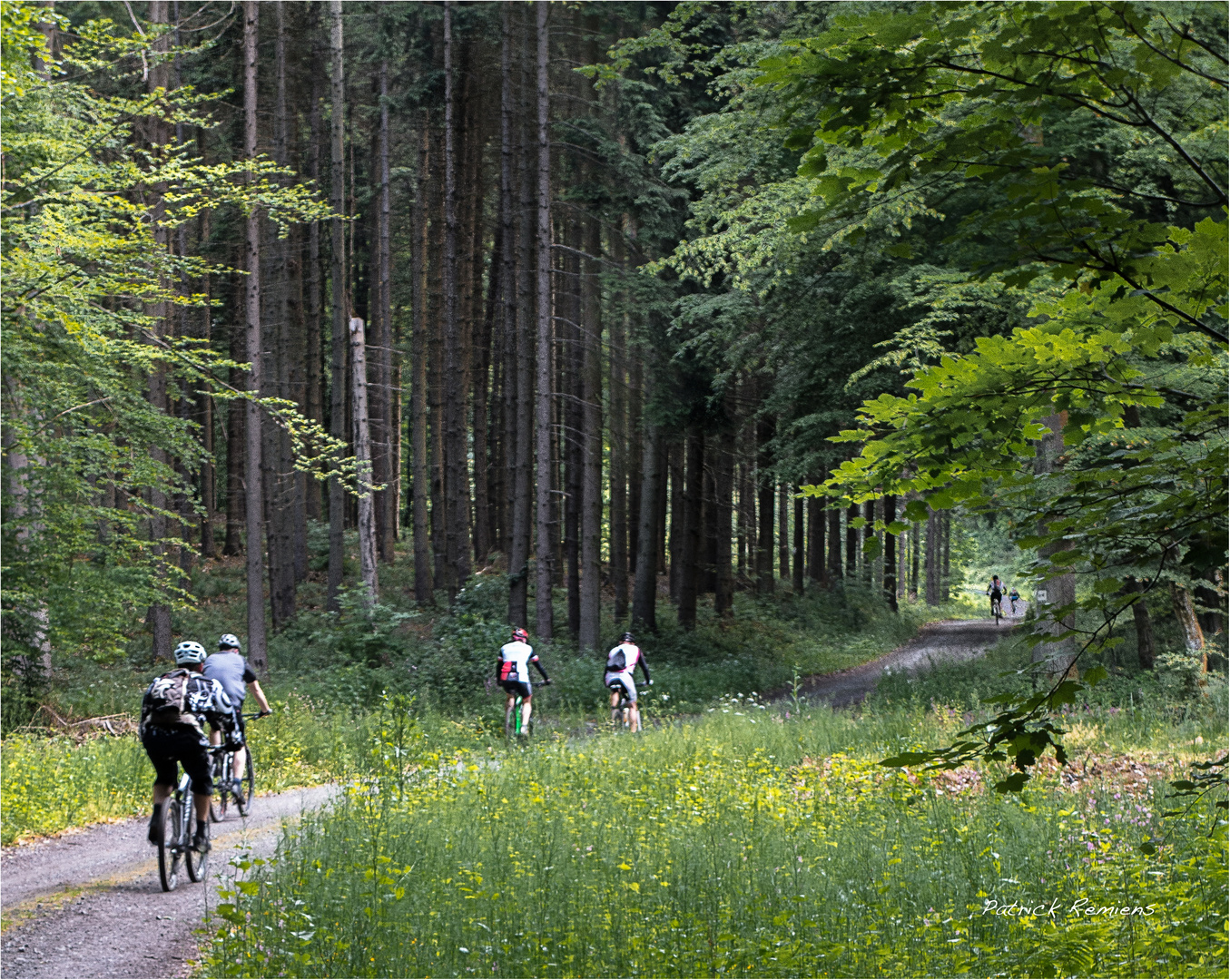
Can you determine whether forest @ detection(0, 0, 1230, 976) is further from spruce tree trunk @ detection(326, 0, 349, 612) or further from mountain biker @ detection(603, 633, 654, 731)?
mountain biker @ detection(603, 633, 654, 731)

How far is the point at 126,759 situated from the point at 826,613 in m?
27.8

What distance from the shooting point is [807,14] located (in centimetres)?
1497

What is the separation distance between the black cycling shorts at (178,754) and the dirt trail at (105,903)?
729 mm

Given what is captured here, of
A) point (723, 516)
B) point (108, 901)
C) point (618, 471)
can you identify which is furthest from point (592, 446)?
point (108, 901)

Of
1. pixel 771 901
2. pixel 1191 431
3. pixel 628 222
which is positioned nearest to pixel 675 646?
pixel 628 222

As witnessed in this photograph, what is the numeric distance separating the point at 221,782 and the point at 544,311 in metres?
13.9

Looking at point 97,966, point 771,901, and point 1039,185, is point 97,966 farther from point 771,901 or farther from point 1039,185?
point 1039,185

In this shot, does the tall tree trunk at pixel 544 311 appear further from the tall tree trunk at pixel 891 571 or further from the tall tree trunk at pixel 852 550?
the tall tree trunk at pixel 852 550

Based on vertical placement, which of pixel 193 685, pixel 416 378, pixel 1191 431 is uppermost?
→ pixel 416 378

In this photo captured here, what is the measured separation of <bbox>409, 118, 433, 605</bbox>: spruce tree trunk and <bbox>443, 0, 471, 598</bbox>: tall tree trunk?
1514 millimetres

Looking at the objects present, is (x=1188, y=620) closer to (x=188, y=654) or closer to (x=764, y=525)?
(x=188, y=654)

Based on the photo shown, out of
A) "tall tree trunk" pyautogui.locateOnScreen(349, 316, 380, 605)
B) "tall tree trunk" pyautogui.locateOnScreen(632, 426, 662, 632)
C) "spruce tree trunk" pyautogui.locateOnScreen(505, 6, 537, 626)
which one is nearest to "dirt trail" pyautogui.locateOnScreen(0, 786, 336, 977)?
"tall tree trunk" pyautogui.locateOnScreen(349, 316, 380, 605)

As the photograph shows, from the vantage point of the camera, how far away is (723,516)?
94.8ft

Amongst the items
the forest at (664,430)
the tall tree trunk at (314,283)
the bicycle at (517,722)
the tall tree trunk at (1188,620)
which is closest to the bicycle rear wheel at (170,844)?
the forest at (664,430)
